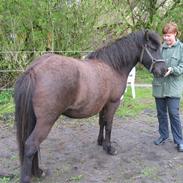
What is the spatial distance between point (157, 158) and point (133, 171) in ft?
Answer: 1.82

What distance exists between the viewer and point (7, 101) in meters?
7.33

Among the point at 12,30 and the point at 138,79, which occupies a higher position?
the point at 12,30

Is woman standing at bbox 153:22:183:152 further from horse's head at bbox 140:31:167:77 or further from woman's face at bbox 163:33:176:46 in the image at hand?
horse's head at bbox 140:31:167:77

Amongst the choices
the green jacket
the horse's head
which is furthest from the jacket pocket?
the horse's head

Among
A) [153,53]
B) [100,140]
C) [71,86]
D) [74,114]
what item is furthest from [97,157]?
[153,53]

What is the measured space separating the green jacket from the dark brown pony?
0.50ft

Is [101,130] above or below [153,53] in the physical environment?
below

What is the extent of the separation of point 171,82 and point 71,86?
60.6 inches

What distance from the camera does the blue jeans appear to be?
471 centimetres

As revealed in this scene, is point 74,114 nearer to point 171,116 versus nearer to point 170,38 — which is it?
point 171,116

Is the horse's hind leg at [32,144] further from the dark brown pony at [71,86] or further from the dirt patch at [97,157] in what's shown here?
the dirt patch at [97,157]

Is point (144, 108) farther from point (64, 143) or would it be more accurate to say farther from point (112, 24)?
point (112, 24)

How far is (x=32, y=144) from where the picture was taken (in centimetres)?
361

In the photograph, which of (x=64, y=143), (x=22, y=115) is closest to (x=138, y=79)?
(x=64, y=143)
